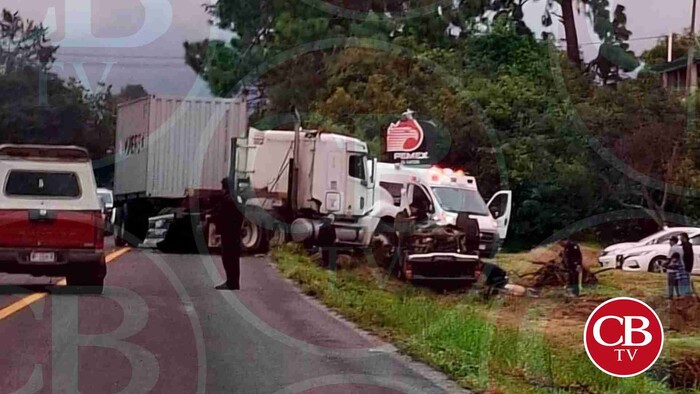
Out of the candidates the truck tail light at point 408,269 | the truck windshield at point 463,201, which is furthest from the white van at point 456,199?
the truck tail light at point 408,269

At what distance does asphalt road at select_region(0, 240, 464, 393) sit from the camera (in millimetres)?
8289

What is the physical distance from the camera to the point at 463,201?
30.4 feet

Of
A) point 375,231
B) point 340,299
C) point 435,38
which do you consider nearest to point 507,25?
point 435,38

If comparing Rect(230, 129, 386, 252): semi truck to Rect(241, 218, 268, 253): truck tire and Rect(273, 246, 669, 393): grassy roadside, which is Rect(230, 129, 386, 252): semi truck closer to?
Rect(241, 218, 268, 253): truck tire

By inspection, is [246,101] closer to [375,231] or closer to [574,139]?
[375,231]

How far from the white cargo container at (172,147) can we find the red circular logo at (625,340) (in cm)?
288

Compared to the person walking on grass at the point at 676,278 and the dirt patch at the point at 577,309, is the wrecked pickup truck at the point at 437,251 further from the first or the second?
the person walking on grass at the point at 676,278

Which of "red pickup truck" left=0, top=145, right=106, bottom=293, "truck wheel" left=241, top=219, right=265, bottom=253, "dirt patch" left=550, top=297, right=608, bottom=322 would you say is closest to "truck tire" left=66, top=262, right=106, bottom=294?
"red pickup truck" left=0, top=145, right=106, bottom=293

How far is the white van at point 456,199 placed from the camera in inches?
361

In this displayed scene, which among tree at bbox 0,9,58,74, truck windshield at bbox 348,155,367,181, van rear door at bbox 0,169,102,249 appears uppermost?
tree at bbox 0,9,58,74

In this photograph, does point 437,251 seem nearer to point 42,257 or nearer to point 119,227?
point 119,227

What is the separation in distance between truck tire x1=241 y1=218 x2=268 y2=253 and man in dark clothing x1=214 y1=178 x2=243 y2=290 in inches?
1.4

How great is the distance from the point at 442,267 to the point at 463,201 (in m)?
0.61

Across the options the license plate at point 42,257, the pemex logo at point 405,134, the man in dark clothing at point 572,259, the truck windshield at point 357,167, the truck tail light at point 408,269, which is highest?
the pemex logo at point 405,134
